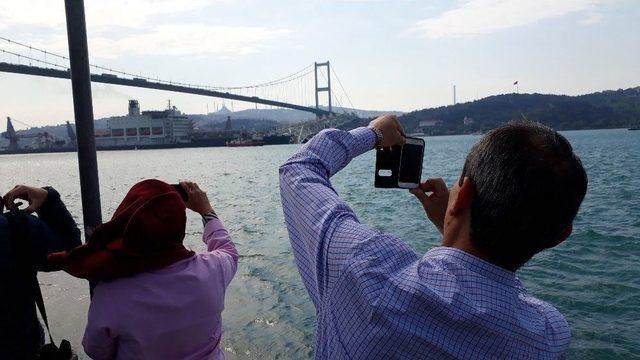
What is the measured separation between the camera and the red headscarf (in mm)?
1290

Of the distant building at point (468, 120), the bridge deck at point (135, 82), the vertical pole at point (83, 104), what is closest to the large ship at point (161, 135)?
the bridge deck at point (135, 82)

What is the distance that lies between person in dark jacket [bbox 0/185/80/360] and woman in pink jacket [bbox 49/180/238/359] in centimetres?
20

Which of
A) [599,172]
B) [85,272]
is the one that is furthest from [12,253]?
[599,172]

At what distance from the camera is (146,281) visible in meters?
1.35

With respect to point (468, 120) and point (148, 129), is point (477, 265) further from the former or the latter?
point (148, 129)

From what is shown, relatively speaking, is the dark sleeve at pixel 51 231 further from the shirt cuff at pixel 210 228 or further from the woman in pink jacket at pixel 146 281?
the shirt cuff at pixel 210 228

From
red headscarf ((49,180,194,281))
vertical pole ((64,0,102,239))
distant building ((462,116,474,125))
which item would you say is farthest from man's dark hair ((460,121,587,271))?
distant building ((462,116,474,125))

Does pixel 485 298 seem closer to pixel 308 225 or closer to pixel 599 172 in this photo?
pixel 308 225

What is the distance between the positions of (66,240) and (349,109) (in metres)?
104

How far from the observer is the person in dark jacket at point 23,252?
147cm

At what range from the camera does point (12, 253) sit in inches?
58.0

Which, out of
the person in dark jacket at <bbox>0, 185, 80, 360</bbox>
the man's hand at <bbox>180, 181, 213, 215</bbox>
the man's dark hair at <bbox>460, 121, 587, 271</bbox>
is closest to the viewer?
the man's dark hair at <bbox>460, 121, 587, 271</bbox>

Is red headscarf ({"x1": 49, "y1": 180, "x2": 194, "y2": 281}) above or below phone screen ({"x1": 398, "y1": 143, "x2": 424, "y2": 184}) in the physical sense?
below

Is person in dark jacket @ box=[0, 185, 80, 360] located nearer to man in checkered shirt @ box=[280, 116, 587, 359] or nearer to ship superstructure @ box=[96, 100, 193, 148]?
man in checkered shirt @ box=[280, 116, 587, 359]
